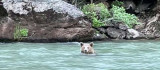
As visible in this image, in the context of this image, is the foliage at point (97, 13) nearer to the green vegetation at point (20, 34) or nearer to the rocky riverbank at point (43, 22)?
the rocky riverbank at point (43, 22)

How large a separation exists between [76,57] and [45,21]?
6.42m

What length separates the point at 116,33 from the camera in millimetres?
21000

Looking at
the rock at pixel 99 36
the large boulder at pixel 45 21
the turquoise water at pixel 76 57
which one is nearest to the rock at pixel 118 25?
the rock at pixel 99 36

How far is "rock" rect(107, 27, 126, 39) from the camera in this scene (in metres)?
20.9

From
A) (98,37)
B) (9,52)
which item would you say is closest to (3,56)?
(9,52)

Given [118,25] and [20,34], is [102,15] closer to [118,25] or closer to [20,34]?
[118,25]

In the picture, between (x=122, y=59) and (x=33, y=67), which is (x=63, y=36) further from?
(x=33, y=67)

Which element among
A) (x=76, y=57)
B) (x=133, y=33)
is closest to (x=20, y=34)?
(x=133, y=33)

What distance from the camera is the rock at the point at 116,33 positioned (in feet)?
68.6

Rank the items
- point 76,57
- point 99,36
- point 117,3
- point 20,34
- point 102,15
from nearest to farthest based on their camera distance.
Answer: point 76,57 < point 20,34 < point 99,36 < point 102,15 < point 117,3

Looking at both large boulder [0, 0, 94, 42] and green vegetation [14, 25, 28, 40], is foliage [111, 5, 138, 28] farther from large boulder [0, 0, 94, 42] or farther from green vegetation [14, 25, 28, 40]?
green vegetation [14, 25, 28, 40]

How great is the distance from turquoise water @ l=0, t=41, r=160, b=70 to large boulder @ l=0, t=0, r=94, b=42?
5.52ft

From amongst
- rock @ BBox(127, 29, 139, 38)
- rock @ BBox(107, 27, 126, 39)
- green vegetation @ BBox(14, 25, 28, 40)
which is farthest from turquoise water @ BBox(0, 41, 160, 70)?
rock @ BBox(127, 29, 139, 38)

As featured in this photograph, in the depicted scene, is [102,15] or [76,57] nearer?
[76,57]
